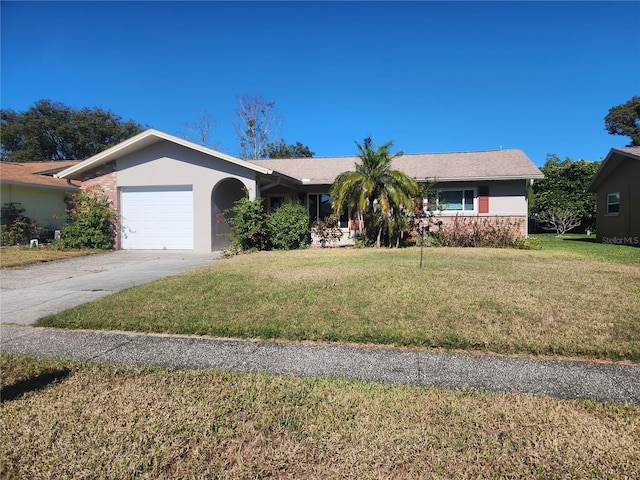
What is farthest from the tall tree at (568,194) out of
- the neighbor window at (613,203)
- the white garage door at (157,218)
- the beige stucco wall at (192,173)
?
the white garage door at (157,218)

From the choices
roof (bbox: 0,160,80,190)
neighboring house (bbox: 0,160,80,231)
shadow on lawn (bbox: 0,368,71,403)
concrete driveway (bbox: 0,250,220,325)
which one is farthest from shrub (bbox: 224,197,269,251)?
shadow on lawn (bbox: 0,368,71,403)

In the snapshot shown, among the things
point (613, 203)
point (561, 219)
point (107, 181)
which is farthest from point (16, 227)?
point (561, 219)

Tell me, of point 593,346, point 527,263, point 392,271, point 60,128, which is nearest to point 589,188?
point 527,263

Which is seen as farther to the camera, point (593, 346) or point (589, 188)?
point (589, 188)

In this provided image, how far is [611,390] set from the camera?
3.49 meters

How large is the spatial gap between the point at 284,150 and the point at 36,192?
2934cm

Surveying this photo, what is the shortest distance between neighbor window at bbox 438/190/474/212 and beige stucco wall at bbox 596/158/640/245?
6.83 m

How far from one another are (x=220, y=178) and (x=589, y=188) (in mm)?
19476

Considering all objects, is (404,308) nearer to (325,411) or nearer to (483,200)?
(325,411)

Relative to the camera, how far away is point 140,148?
50.1 ft

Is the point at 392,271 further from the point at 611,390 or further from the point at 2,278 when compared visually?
the point at 2,278

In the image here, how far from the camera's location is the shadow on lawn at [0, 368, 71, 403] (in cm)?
341

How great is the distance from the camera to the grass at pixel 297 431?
242cm

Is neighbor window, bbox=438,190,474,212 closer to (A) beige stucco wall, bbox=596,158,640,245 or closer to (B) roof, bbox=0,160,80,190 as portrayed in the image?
(A) beige stucco wall, bbox=596,158,640,245
